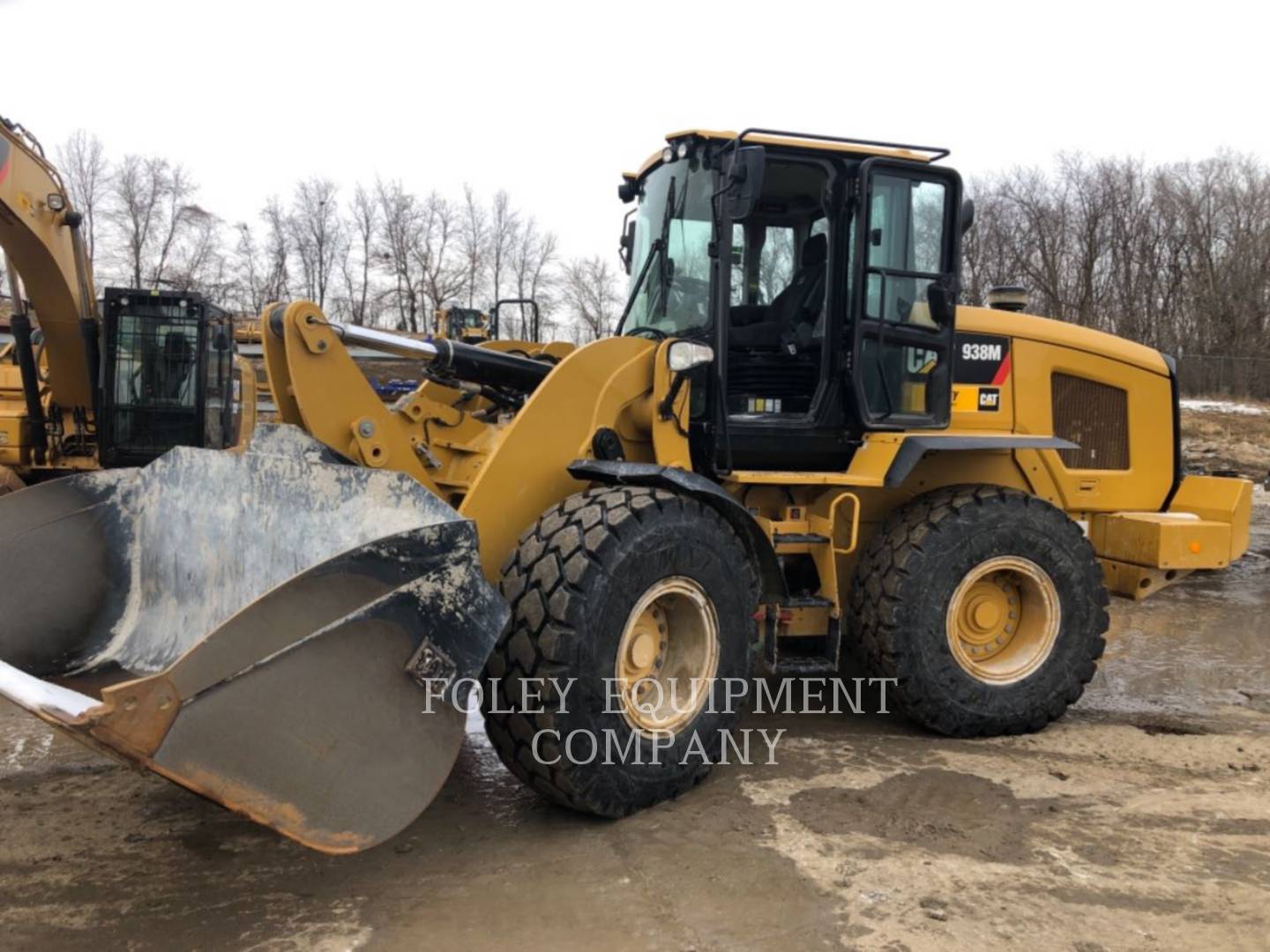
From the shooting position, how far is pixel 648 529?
3.39 m

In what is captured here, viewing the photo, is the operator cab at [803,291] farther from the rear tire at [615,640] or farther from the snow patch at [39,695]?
the snow patch at [39,695]

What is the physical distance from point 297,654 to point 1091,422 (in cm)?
427

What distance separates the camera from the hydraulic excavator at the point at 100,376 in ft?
30.7

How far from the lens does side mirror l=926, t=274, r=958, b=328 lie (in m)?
4.50

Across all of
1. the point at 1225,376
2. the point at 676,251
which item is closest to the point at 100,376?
the point at 676,251

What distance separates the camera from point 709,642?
3.68 metres

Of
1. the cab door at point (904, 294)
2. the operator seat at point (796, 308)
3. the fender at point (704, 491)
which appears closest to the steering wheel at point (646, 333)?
the operator seat at point (796, 308)

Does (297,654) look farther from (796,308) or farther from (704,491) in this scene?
(796,308)

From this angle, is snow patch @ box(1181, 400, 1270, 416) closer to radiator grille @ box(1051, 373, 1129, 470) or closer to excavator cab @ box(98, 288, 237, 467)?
radiator grille @ box(1051, 373, 1129, 470)

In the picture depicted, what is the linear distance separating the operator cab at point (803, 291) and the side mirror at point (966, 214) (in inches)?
2.7

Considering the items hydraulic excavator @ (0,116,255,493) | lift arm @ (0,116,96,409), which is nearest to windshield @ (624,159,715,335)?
lift arm @ (0,116,96,409)

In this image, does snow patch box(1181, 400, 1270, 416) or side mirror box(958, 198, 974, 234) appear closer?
side mirror box(958, 198, 974, 234)

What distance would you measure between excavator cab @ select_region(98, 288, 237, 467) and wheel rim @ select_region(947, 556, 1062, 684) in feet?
28.2

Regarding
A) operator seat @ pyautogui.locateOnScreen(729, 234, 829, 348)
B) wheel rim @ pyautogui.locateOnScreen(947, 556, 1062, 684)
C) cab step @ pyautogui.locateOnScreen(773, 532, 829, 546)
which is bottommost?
wheel rim @ pyautogui.locateOnScreen(947, 556, 1062, 684)
